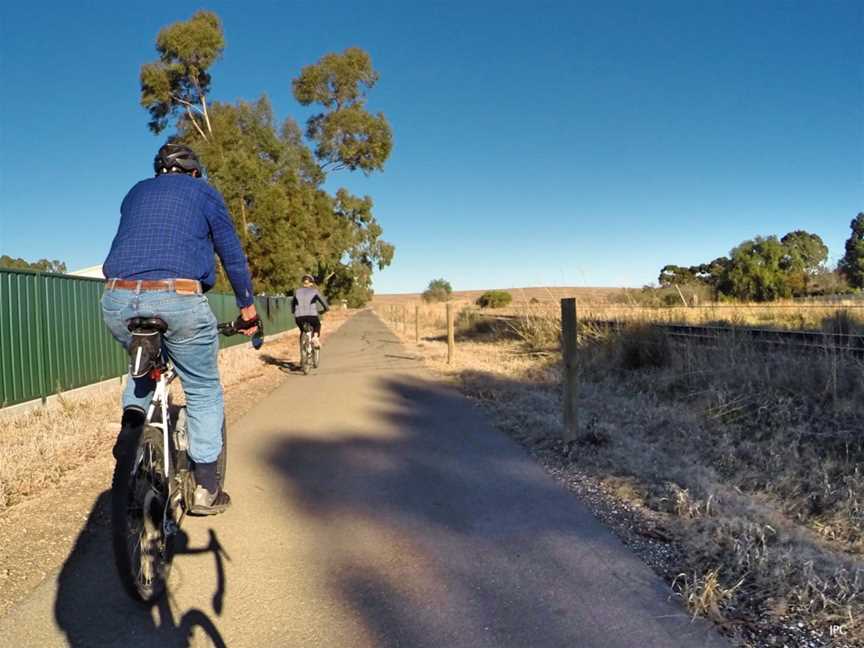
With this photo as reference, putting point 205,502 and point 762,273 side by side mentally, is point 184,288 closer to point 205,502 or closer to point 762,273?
point 205,502

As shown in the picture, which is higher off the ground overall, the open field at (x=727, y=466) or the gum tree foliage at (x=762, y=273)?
the gum tree foliage at (x=762, y=273)

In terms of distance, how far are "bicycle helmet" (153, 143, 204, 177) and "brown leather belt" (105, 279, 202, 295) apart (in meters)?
0.65

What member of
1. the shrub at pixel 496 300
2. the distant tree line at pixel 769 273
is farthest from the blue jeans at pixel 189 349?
the shrub at pixel 496 300

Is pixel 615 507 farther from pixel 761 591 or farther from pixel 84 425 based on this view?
pixel 84 425

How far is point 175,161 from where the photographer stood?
3141 mm

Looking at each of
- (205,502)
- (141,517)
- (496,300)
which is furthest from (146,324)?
(496,300)

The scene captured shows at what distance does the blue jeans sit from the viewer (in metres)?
2.78

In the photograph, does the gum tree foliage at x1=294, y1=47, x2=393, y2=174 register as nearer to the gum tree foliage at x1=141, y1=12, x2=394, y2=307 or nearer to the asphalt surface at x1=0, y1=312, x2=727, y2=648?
the gum tree foliage at x1=141, y1=12, x2=394, y2=307

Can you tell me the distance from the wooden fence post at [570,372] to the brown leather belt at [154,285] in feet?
11.0

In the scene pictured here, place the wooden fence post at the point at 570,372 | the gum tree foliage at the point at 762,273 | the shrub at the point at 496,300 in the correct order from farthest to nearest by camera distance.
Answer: the shrub at the point at 496,300
the gum tree foliage at the point at 762,273
the wooden fence post at the point at 570,372

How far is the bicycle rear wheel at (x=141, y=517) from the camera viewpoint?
2.49 m

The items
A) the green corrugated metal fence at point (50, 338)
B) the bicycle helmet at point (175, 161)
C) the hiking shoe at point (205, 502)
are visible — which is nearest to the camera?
the bicycle helmet at point (175, 161)

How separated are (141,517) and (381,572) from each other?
1.12 m

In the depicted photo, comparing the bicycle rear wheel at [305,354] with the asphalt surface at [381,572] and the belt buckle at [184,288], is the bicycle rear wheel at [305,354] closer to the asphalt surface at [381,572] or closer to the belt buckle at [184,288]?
the asphalt surface at [381,572]
